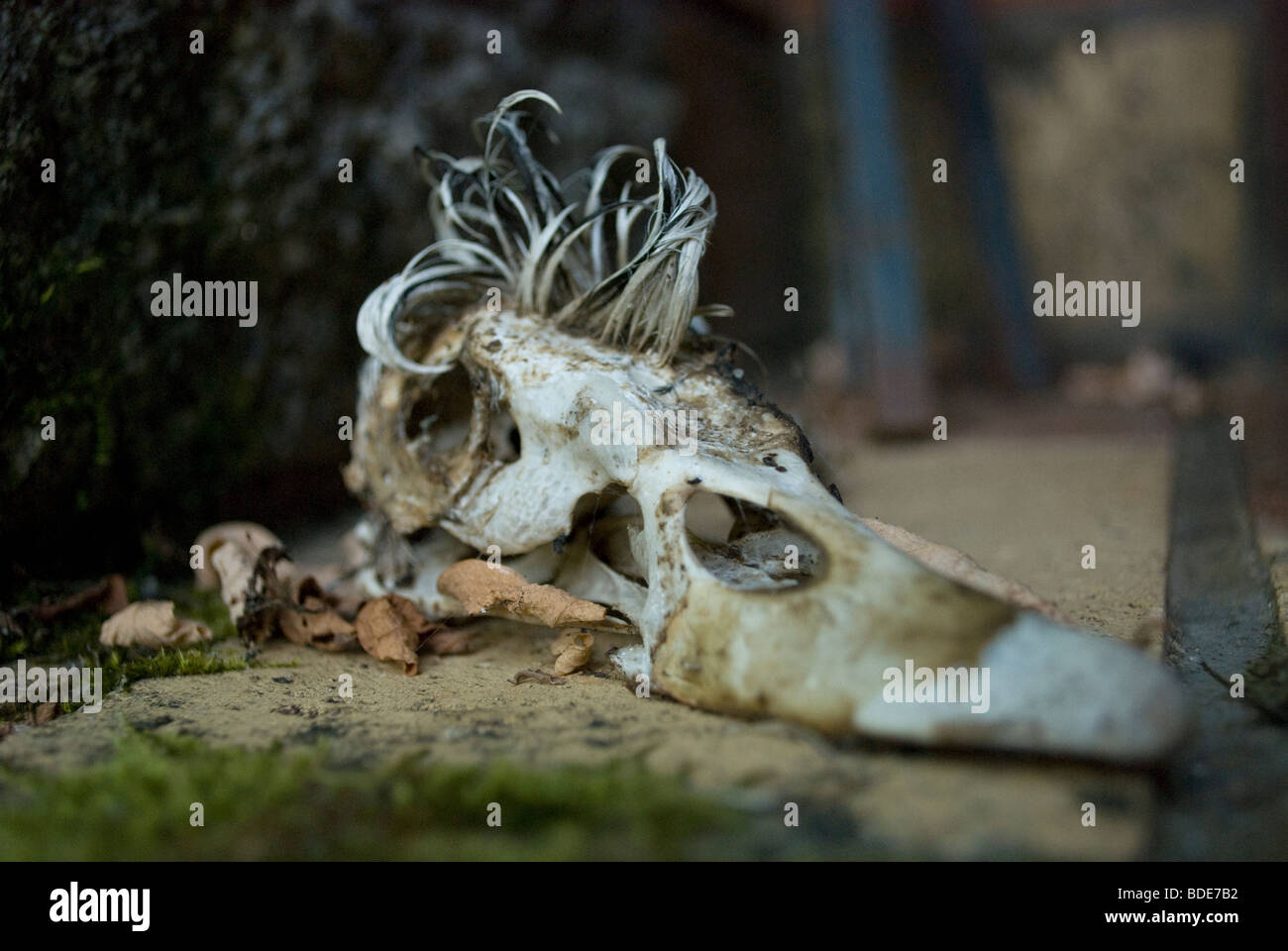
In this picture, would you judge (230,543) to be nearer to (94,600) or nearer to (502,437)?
(94,600)

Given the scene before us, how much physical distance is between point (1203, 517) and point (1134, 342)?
4.38m

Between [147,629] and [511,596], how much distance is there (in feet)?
3.36

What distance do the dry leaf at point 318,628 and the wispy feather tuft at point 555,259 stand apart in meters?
→ 0.69

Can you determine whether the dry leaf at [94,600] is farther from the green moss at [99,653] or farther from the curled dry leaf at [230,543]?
the curled dry leaf at [230,543]

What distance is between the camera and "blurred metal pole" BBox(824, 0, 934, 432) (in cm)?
547

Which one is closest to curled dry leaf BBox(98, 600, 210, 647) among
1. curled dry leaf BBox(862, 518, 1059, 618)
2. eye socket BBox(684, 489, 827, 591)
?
eye socket BBox(684, 489, 827, 591)

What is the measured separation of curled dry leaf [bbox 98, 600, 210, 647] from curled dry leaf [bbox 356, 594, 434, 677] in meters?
0.50

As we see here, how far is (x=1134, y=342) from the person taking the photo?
23.3ft

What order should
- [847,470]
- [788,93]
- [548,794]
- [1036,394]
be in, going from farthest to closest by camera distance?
[788,93]
[1036,394]
[847,470]
[548,794]

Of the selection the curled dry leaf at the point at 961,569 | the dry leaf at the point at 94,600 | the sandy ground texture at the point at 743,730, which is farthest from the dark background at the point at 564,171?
the curled dry leaf at the point at 961,569

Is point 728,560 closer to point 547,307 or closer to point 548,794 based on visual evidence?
point 548,794

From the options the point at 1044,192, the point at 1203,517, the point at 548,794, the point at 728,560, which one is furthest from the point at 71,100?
the point at 1044,192
